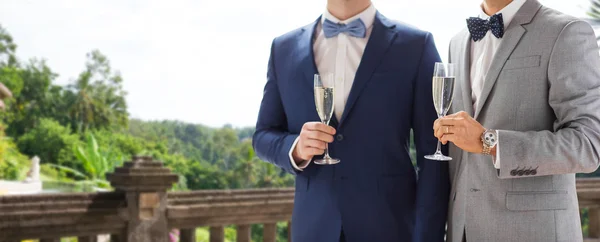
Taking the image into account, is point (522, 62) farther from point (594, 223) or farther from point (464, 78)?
point (594, 223)

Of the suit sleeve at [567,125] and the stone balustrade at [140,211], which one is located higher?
the suit sleeve at [567,125]

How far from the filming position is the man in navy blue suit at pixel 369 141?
184 centimetres

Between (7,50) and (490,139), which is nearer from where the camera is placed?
(490,139)

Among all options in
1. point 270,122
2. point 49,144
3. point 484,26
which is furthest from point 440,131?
point 49,144

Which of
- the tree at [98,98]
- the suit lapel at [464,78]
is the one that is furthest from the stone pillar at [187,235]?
the tree at [98,98]

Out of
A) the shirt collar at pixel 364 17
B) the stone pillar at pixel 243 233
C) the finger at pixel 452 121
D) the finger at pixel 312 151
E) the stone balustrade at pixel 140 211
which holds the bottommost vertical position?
the stone pillar at pixel 243 233

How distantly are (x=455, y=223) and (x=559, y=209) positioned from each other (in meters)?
0.26

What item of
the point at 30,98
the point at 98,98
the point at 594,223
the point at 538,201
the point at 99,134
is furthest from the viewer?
the point at 98,98

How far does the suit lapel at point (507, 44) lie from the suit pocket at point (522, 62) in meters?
0.01

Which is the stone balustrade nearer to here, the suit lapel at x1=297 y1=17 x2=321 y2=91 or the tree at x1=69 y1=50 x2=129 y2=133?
the suit lapel at x1=297 y1=17 x2=321 y2=91

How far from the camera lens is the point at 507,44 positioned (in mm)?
1737

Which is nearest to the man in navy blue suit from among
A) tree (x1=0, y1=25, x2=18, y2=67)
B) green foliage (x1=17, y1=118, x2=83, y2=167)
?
green foliage (x1=17, y1=118, x2=83, y2=167)

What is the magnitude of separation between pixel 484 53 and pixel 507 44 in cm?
8

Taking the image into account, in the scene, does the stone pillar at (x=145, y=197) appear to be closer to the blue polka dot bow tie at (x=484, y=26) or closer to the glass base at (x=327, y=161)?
the glass base at (x=327, y=161)
